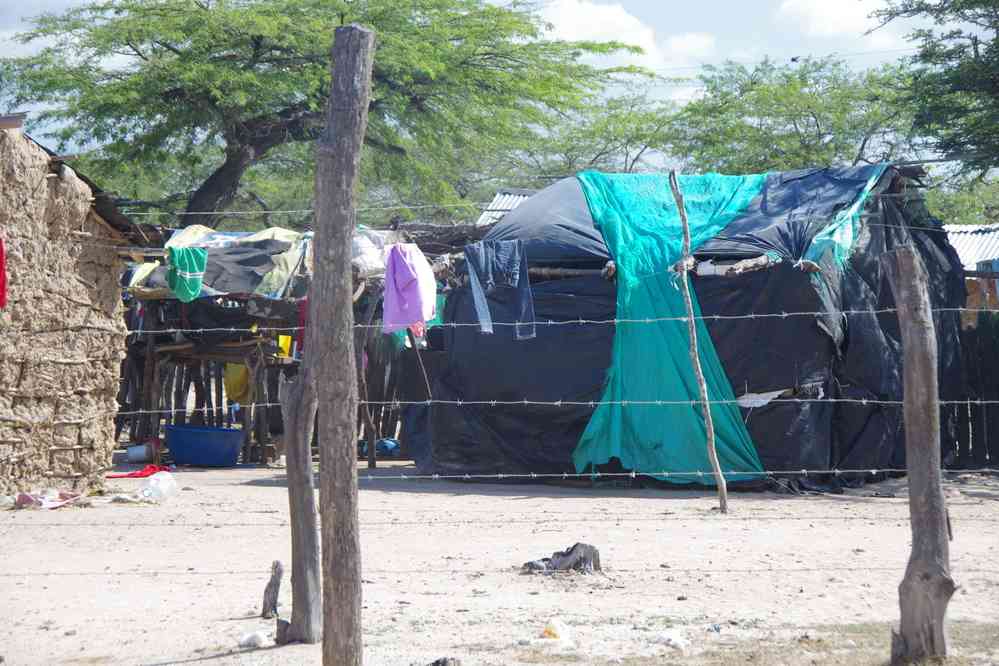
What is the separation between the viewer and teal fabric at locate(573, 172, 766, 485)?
12891 mm

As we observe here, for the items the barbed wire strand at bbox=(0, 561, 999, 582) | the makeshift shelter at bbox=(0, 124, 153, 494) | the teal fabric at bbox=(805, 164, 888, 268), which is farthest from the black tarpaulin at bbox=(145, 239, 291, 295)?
the barbed wire strand at bbox=(0, 561, 999, 582)

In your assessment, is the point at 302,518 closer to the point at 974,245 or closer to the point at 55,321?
the point at 55,321

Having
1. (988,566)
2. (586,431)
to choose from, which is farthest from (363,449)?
(988,566)

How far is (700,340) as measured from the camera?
1299 cm

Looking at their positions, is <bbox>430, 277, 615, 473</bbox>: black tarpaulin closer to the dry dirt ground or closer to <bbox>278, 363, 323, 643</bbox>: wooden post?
the dry dirt ground

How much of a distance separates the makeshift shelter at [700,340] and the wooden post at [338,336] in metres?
7.72

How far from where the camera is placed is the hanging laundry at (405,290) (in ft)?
44.7

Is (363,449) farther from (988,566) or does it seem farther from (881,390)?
(988,566)

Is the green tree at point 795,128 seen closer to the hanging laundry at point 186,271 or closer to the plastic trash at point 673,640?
the hanging laundry at point 186,271

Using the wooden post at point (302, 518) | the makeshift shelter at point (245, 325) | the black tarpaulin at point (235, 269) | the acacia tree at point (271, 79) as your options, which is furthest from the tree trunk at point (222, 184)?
the wooden post at point (302, 518)

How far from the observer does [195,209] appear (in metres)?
21.8

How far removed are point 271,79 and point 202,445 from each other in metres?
7.44

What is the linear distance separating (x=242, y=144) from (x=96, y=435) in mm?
10583

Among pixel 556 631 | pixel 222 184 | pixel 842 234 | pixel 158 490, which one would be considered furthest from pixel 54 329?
pixel 222 184
